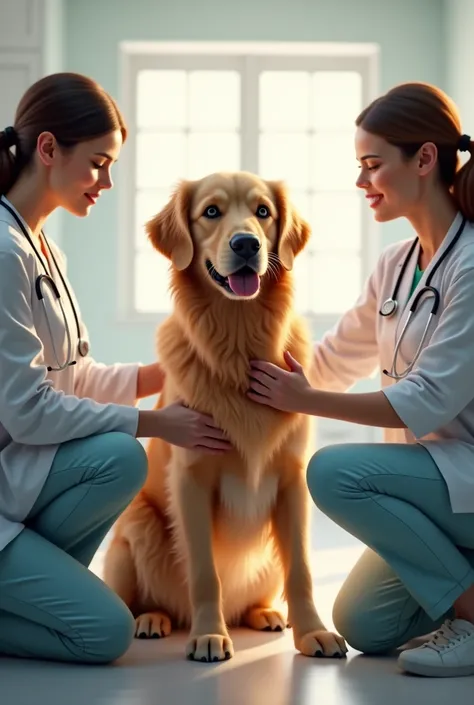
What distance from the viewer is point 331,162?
257 inches

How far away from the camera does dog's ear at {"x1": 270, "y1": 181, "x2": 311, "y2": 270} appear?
217 cm

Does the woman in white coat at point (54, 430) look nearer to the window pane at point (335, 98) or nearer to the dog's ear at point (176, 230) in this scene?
the dog's ear at point (176, 230)

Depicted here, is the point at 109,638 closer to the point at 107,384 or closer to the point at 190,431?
the point at 190,431

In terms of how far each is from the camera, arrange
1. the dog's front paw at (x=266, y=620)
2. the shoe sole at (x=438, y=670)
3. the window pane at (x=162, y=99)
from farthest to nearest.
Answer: the window pane at (x=162, y=99)
the dog's front paw at (x=266, y=620)
the shoe sole at (x=438, y=670)

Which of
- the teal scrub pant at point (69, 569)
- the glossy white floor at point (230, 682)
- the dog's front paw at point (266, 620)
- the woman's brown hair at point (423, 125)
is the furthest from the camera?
the dog's front paw at point (266, 620)

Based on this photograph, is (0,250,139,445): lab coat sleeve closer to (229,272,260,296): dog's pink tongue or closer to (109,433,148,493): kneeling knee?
(109,433,148,493): kneeling knee

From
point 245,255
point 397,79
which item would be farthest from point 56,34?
point 245,255

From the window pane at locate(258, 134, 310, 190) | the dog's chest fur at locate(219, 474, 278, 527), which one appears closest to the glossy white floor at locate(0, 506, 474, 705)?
the dog's chest fur at locate(219, 474, 278, 527)

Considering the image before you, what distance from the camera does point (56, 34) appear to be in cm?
575

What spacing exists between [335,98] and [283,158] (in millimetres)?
568

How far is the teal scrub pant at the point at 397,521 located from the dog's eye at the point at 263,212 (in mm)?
582

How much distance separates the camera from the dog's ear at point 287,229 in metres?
2.17

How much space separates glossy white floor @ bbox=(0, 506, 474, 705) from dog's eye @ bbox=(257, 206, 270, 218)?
3.28ft

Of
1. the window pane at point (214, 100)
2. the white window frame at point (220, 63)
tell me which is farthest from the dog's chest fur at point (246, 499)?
the window pane at point (214, 100)
